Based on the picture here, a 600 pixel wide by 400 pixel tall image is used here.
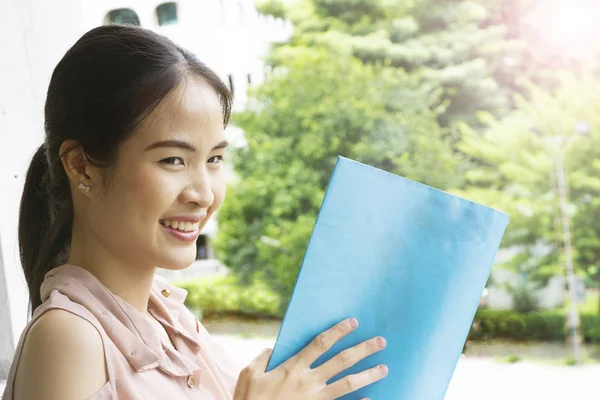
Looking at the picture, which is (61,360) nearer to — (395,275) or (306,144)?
(395,275)

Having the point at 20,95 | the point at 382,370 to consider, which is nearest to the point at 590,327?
the point at 20,95

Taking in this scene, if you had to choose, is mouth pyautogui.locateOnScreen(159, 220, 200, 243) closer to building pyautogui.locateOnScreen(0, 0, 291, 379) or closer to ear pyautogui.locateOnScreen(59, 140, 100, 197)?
ear pyautogui.locateOnScreen(59, 140, 100, 197)

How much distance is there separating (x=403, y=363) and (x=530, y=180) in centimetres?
456

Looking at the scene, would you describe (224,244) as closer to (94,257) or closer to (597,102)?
(597,102)

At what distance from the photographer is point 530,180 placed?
4988 mm

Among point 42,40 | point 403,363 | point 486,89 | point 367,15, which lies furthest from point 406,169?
point 403,363

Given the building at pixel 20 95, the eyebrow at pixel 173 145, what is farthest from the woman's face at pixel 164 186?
the building at pixel 20 95

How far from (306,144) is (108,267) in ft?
15.0

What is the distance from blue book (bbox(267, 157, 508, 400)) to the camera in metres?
0.60

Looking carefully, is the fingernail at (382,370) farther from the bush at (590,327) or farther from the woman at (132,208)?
the bush at (590,327)

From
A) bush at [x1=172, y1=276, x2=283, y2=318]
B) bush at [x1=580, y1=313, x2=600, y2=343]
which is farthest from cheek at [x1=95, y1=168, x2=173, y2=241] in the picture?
bush at [x1=172, y1=276, x2=283, y2=318]

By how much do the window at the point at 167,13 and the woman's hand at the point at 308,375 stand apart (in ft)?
13.1

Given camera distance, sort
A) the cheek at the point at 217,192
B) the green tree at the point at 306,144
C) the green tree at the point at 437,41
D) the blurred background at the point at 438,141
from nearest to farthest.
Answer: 1. the cheek at the point at 217,192
2. the blurred background at the point at 438,141
3. the green tree at the point at 437,41
4. the green tree at the point at 306,144

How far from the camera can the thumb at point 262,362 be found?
0.61 metres
